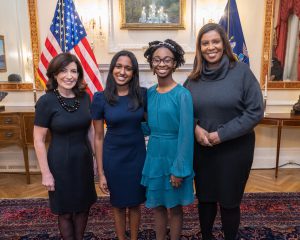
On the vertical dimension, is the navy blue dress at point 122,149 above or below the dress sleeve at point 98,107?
below

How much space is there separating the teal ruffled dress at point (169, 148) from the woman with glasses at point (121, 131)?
82 mm

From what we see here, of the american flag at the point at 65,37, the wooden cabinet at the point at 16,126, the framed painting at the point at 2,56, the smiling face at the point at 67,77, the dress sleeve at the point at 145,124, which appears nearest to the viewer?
the smiling face at the point at 67,77

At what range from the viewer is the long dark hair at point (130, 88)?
1785 millimetres

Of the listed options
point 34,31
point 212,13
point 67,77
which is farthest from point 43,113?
point 212,13

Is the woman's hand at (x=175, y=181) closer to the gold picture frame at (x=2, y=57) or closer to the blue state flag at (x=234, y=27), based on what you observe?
the blue state flag at (x=234, y=27)

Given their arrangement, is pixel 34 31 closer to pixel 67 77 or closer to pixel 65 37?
pixel 65 37

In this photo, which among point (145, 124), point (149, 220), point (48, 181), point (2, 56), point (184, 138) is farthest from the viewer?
point (2, 56)

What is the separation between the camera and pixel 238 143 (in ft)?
5.89

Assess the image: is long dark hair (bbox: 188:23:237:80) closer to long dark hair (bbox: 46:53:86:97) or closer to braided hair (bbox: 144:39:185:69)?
braided hair (bbox: 144:39:185:69)

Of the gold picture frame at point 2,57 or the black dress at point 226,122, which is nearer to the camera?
the black dress at point 226,122

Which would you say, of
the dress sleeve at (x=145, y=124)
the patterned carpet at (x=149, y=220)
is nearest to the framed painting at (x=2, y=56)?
the patterned carpet at (x=149, y=220)

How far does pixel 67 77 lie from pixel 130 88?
16.1 inches

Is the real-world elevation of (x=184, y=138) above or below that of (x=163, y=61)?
below

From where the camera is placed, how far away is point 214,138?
5.63ft
